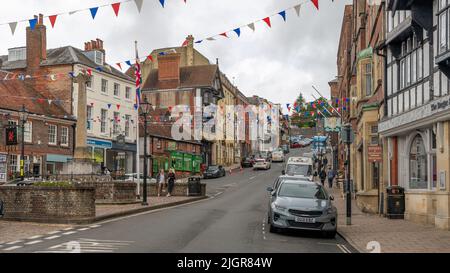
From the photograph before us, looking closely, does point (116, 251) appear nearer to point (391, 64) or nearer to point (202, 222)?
point (202, 222)

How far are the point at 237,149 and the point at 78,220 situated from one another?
231 ft

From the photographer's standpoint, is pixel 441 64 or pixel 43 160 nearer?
pixel 441 64

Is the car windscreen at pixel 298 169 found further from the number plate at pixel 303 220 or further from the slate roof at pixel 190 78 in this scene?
the number plate at pixel 303 220

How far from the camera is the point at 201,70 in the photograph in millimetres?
70938

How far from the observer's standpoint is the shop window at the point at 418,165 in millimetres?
18938

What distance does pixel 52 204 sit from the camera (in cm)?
1720

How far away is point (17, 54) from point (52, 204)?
33.0m

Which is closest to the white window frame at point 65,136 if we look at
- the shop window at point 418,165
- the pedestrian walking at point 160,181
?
the pedestrian walking at point 160,181

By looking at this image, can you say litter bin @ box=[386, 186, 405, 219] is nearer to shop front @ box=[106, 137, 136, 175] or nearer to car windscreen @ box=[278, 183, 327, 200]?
car windscreen @ box=[278, 183, 327, 200]

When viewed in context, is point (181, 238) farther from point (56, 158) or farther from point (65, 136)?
point (65, 136)

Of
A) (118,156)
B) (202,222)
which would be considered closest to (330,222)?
(202,222)

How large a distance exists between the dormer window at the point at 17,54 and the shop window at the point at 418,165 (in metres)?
36.5

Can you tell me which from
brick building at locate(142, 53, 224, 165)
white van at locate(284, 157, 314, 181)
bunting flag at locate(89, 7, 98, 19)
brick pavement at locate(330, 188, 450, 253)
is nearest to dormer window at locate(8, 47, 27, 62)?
brick building at locate(142, 53, 224, 165)

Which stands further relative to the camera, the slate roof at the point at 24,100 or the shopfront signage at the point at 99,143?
the shopfront signage at the point at 99,143
